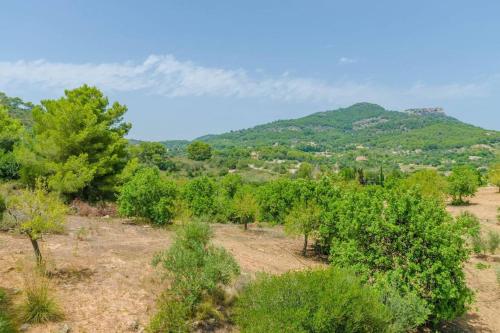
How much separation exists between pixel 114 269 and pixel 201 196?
1508 cm

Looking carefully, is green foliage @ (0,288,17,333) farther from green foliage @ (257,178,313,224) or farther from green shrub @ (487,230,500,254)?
green shrub @ (487,230,500,254)

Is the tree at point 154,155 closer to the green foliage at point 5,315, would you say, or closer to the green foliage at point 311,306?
the green foliage at point 5,315

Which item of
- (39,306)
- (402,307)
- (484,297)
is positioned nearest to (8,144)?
(39,306)

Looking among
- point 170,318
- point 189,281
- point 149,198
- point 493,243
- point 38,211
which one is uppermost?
point 38,211

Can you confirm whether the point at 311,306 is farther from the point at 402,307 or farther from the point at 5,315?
the point at 5,315

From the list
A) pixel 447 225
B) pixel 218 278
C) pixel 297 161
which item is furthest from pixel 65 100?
pixel 297 161

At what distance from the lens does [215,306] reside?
1006cm

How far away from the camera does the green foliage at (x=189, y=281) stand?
852 centimetres

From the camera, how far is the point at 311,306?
811 centimetres

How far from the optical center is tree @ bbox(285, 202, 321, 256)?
57.4 ft

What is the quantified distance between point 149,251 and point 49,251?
3.18 meters

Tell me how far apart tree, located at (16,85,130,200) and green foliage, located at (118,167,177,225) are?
4822 millimetres

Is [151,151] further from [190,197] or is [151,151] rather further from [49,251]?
[49,251]

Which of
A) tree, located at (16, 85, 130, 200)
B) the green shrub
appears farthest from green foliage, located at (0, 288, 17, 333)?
the green shrub
